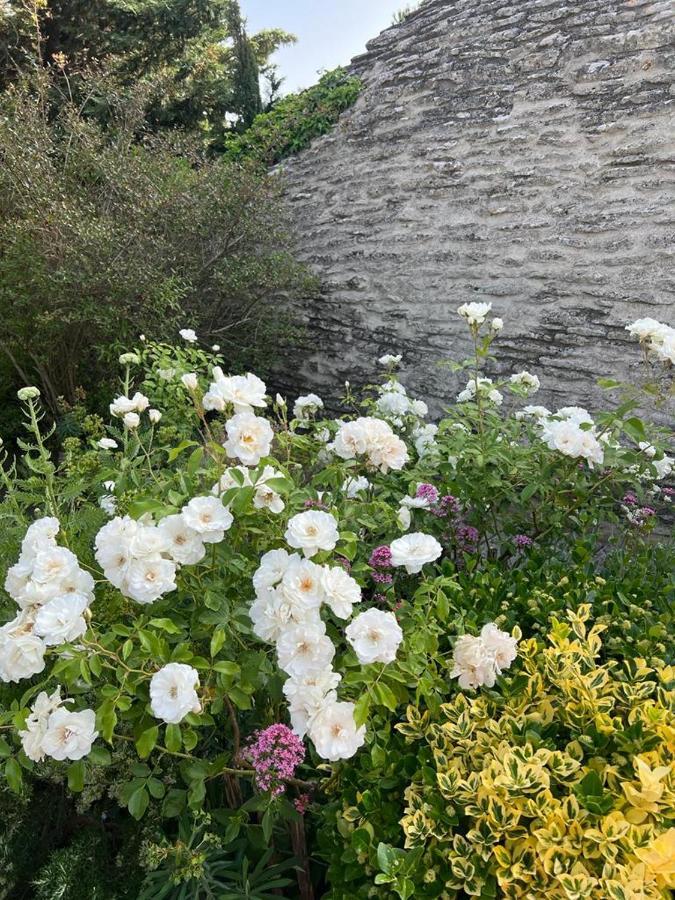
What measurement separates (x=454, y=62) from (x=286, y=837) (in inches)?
233

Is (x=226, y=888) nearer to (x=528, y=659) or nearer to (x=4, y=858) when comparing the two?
(x=4, y=858)

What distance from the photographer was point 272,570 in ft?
4.65

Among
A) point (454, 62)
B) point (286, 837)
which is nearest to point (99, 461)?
point (286, 837)

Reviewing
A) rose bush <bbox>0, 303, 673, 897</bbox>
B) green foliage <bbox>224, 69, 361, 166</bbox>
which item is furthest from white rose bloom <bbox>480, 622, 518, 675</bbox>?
green foliage <bbox>224, 69, 361, 166</bbox>

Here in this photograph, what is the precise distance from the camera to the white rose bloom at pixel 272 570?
141cm

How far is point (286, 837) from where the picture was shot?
1.92 m

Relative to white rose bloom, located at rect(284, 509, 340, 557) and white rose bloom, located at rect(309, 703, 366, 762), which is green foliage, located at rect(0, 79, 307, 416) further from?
white rose bloom, located at rect(309, 703, 366, 762)

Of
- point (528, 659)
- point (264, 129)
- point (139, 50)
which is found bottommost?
point (528, 659)

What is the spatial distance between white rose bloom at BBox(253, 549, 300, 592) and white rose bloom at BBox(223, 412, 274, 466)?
291 mm

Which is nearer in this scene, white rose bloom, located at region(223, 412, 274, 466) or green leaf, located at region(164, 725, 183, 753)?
green leaf, located at region(164, 725, 183, 753)

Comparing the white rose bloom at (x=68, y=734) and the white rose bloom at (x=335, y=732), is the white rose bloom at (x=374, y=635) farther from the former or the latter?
the white rose bloom at (x=68, y=734)

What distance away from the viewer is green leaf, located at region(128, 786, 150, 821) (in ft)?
4.76

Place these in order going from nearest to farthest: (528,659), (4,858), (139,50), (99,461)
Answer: (528,659) < (4,858) < (99,461) < (139,50)

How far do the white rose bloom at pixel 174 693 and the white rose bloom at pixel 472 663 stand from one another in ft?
2.05
